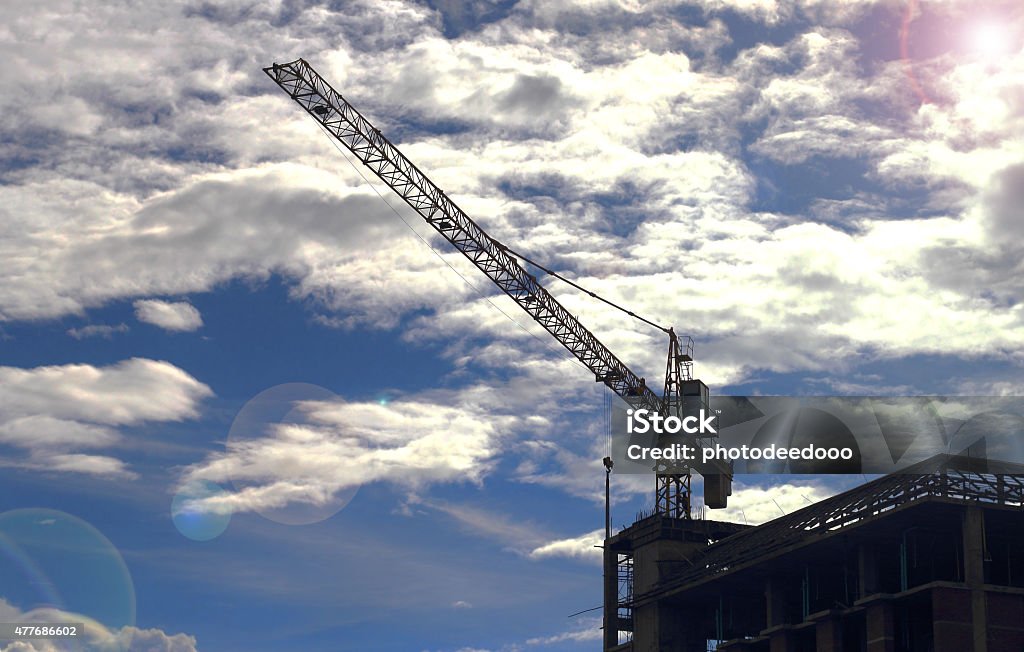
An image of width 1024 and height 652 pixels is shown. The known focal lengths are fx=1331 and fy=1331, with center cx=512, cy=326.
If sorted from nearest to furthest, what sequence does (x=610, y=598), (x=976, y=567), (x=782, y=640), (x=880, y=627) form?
(x=976, y=567) → (x=880, y=627) → (x=782, y=640) → (x=610, y=598)

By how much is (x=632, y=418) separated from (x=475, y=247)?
3004 centimetres

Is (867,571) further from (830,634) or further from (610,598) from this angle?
(610,598)

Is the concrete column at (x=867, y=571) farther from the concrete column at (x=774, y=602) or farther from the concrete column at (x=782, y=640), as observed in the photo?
the concrete column at (x=774, y=602)

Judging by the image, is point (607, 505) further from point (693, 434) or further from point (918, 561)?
point (918, 561)

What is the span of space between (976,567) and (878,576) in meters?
9.96

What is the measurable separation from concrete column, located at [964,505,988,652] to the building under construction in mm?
67

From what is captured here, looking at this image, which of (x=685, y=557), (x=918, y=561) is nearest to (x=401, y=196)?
(x=685, y=557)

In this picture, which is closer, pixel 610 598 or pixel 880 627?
pixel 880 627

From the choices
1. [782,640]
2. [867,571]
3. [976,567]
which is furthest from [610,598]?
[976,567]

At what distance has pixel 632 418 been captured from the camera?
166 m

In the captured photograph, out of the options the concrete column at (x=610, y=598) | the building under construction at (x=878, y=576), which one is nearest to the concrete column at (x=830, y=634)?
the building under construction at (x=878, y=576)

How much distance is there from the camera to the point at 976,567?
88188 mm

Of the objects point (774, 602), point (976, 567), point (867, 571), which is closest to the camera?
point (976, 567)

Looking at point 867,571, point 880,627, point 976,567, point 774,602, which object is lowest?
point 880,627
